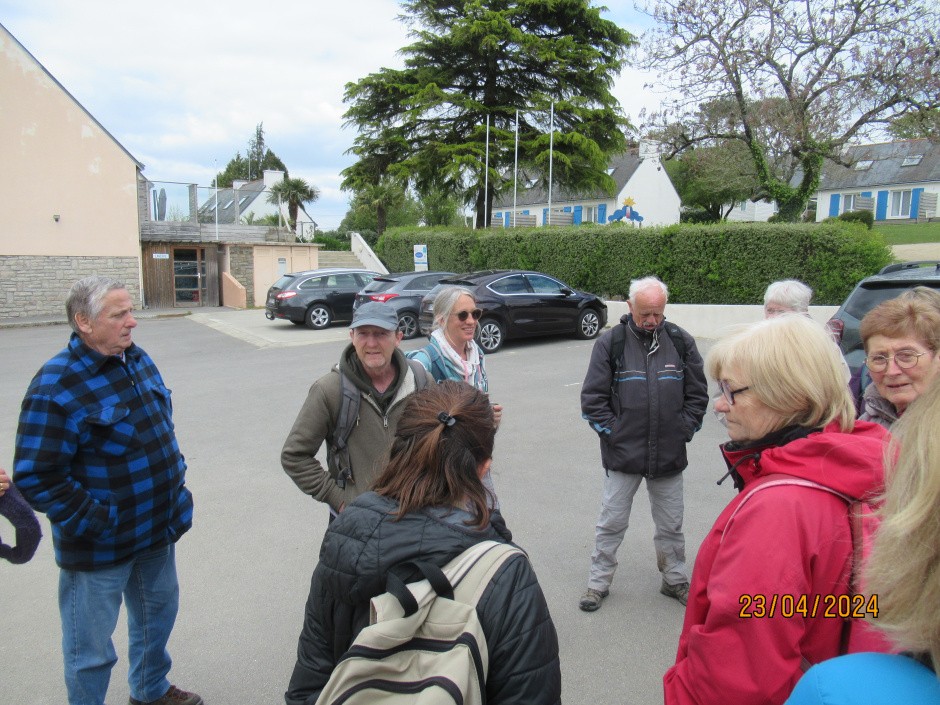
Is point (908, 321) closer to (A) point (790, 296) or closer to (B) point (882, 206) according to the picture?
(A) point (790, 296)

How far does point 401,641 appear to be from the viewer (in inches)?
55.1

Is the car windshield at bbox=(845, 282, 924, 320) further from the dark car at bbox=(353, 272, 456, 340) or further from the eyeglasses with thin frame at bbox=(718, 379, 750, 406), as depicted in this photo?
the dark car at bbox=(353, 272, 456, 340)

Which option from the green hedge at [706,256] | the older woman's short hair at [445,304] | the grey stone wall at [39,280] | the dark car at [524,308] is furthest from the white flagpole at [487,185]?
the older woman's short hair at [445,304]

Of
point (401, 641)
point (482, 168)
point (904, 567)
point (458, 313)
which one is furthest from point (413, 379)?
point (482, 168)

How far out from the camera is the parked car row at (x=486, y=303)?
13.5m

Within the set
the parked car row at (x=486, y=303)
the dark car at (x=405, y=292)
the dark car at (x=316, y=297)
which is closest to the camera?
the parked car row at (x=486, y=303)

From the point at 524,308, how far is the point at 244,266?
16743mm

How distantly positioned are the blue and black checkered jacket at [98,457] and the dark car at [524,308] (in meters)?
10.2

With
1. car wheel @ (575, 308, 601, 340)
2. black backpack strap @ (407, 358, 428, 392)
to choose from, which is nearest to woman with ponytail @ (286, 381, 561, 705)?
black backpack strap @ (407, 358, 428, 392)

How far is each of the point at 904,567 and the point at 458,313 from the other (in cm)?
304

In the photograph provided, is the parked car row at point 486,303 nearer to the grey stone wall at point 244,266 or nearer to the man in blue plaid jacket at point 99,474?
the grey stone wall at point 244,266

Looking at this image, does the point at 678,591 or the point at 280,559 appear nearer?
the point at 678,591

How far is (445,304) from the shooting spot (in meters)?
3.91

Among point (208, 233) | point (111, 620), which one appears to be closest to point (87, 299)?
point (111, 620)
